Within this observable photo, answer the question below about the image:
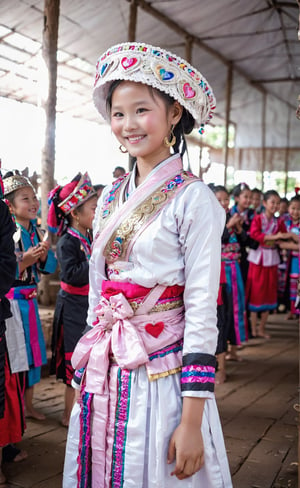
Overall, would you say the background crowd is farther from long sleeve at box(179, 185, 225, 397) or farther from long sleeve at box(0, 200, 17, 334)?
long sleeve at box(179, 185, 225, 397)

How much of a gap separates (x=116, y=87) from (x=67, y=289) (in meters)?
1.94

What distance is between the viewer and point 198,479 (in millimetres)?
1264

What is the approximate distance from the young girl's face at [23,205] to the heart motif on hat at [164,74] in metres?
1.81

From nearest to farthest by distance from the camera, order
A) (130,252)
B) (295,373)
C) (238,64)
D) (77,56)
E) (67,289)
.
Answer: (130,252)
(67,289)
(295,373)
(77,56)
(238,64)

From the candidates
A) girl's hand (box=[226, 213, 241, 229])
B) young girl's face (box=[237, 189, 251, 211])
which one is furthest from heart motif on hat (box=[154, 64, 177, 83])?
young girl's face (box=[237, 189, 251, 211])

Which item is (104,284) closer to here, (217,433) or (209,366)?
(209,366)

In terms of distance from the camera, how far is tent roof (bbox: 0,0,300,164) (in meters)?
6.16

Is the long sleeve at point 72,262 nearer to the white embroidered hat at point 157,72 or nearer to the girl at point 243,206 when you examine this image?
the white embroidered hat at point 157,72

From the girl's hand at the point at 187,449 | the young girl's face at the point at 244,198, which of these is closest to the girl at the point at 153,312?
the girl's hand at the point at 187,449

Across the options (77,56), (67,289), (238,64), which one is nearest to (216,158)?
(238,64)

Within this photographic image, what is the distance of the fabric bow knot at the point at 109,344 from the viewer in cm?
127

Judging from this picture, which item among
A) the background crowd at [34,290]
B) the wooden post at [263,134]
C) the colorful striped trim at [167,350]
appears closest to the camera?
the colorful striped trim at [167,350]

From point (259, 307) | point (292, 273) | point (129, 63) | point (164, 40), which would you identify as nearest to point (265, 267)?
point (259, 307)

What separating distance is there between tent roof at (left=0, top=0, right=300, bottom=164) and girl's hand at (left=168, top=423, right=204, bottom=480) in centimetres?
447
